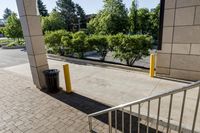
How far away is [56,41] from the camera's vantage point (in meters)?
13.2

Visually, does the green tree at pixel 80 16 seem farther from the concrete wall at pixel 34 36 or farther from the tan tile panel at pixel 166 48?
the tan tile panel at pixel 166 48

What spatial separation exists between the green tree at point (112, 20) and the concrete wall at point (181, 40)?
53.7 ft

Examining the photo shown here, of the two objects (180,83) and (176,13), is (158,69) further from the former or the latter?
(176,13)

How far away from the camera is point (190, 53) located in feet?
20.9

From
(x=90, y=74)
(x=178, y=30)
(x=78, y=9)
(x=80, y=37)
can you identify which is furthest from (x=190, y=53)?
(x=78, y=9)

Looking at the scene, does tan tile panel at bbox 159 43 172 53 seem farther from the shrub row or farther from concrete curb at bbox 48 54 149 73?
the shrub row

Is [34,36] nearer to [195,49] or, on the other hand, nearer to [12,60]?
[195,49]

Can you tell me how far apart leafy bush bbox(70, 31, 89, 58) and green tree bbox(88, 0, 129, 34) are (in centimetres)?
1138

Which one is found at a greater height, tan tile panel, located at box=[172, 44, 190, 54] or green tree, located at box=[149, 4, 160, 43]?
green tree, located at box=[149, 4, 160, 43]

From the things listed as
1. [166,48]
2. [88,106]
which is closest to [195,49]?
[166,48]

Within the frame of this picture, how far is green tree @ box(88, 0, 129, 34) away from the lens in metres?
22.6

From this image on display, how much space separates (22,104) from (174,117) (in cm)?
486

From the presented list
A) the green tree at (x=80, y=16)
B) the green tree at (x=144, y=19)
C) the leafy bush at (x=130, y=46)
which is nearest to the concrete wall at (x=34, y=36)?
the leafy bush at (x=130, y=46)

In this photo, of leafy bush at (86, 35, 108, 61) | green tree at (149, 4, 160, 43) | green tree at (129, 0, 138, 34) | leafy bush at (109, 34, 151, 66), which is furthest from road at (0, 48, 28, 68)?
green tree at (149, 4, 160, 43)
